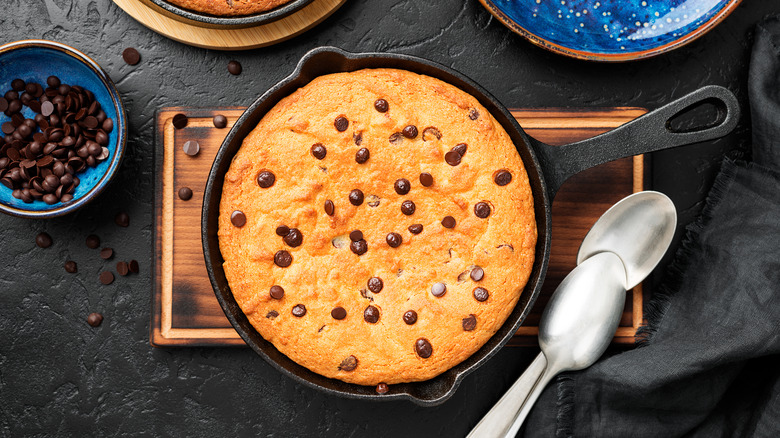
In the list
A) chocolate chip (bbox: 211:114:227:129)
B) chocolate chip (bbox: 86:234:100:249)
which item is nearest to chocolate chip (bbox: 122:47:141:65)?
chocolate chip (bbox: 211:114:227:129)

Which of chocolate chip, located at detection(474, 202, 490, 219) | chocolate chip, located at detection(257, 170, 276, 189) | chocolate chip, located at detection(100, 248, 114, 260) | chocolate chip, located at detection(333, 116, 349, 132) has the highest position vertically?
chocolate chip, located at detection(333, 116, 349, 132)

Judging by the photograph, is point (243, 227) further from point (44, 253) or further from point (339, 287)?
point (44, 253)

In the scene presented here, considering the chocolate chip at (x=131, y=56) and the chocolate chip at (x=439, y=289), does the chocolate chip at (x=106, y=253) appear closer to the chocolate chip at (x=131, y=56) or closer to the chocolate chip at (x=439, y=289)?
the chocolate chip at (x=131, y=56)

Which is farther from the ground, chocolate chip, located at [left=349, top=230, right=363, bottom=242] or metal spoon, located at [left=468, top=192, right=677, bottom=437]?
chocolate chip, located at [left=349, top=230, right=363, bottom=242]

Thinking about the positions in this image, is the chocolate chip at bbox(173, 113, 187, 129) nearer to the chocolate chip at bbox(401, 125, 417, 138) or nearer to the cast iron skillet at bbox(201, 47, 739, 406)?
the cast iron skillet at bbox(201, 47, 739, 406)

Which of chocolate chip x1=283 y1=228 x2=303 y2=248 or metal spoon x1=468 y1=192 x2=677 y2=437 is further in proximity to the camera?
metal spoon x1=468 y1=192 x2=677 y2=437

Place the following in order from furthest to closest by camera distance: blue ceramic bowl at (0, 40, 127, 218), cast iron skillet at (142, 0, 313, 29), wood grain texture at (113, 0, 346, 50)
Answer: wood grain texture at (113, 0, 346, 50) < blue ceramic bowl at (0, 40, 127, 218) < cast iron skillet at (142, 0, 313, 29)

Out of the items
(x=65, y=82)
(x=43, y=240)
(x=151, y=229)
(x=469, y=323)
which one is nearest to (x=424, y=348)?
(x=469, y=323)

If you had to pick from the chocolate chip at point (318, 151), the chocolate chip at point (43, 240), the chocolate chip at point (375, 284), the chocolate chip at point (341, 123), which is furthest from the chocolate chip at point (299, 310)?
the chocolate chip at point (43, 240)
